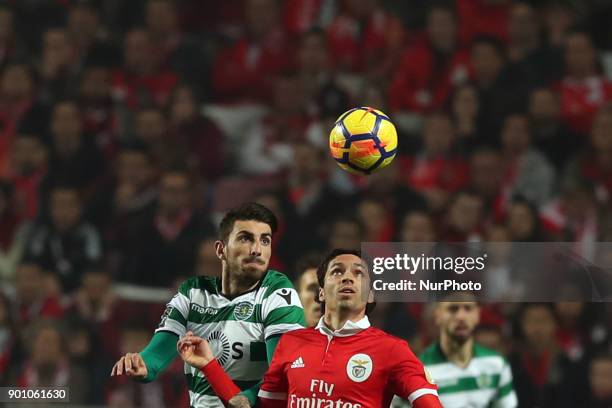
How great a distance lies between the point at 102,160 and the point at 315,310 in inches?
186

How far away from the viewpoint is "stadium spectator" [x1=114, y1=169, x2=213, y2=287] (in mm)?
9602

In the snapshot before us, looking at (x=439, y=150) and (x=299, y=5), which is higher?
(x=299, y=5)

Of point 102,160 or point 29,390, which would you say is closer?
point 29,390

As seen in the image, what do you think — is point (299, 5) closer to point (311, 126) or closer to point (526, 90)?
point (311, 126)

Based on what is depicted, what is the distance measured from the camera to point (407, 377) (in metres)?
4.69

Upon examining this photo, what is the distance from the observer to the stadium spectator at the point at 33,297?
31.5 feet

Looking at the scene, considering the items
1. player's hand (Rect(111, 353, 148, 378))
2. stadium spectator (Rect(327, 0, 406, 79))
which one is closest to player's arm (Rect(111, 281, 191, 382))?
player's hand (Rect(111, 353, 148, 378))

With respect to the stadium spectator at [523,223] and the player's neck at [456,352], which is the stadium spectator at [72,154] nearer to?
the stadium spectator at [523,223]

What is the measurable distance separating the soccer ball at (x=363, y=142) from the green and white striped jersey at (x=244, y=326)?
1.21 meters

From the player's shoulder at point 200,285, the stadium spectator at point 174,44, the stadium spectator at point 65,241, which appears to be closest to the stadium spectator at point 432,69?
the stadium spectator at point 174,44

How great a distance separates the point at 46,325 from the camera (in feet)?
30.8

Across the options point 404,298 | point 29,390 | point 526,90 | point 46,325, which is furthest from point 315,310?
point 526,90

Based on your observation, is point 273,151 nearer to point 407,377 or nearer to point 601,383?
point 601,383

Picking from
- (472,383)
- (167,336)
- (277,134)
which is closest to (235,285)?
(167,336)
